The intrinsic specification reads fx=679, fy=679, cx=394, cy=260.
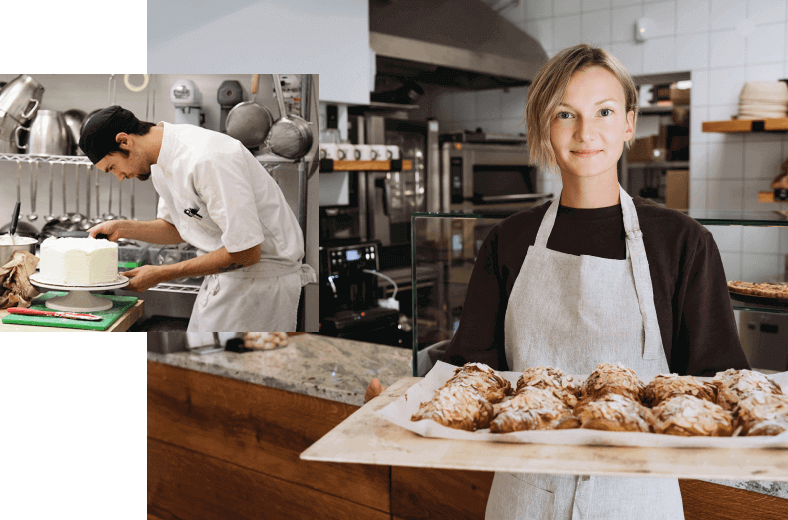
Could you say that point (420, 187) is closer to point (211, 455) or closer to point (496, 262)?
point (211, 455)

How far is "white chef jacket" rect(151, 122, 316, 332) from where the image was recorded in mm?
1324

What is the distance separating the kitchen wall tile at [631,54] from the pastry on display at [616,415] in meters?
→ 3.53

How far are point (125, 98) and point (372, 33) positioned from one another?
6.82 ft

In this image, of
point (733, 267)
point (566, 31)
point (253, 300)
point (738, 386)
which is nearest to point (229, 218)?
point (253, 300)

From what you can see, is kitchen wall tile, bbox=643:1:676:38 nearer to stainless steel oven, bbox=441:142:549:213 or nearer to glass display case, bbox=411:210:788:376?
stainless steel oven, bbox=441:142:549:213

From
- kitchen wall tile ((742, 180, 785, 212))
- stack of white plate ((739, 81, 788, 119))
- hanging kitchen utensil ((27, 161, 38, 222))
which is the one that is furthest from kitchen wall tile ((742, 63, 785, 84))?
hanging kitchen utensil ((27, 161, 38, 222))

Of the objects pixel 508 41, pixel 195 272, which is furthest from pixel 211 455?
pixel 508 41

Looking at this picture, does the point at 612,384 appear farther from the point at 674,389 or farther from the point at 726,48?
the point at 726,48

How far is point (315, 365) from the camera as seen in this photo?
6.09 ft

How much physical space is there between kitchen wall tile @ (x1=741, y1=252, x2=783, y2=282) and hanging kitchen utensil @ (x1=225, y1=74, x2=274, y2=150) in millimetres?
1040

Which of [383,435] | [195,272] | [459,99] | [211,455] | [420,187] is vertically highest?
[459,99]

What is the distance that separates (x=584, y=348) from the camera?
1068 mm

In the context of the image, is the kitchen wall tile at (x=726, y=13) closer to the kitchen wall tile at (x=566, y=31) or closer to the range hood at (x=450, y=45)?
the kitchen wall tile at (x=566, y=31)

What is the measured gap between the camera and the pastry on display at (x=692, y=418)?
78 cm
